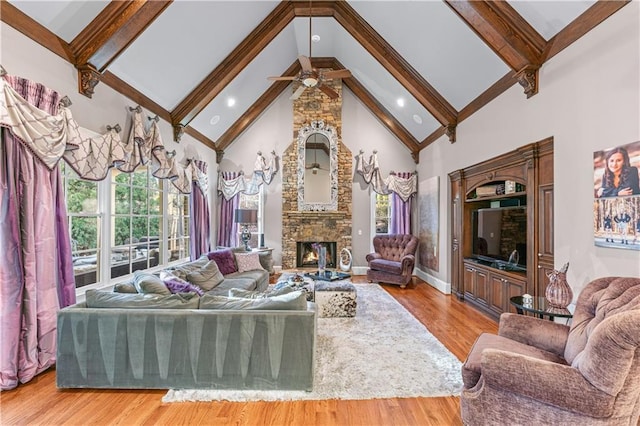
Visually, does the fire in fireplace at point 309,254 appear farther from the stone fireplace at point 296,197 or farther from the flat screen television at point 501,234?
the flat screen television at point 501,234

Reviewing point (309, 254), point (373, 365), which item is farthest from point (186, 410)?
point (309, 254)

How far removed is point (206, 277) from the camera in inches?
167

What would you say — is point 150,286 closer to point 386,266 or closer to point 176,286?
point 176,286

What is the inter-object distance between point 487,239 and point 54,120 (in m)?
5.47

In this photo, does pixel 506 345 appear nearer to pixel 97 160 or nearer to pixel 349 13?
pixel 97 160

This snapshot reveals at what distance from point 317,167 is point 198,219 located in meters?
3.03

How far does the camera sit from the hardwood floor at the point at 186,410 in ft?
7.14

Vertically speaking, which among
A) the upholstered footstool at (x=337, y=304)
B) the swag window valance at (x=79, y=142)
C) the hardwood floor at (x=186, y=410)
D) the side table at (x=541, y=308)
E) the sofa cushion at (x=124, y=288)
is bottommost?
the hardwood floor at (x=186, y=410)

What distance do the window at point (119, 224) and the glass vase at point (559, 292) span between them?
475 centimetres

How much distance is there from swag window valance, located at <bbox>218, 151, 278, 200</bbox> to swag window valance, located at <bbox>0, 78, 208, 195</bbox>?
7.68ft

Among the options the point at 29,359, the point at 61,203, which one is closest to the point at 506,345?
the point at 29,359

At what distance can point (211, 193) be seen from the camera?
7273mm

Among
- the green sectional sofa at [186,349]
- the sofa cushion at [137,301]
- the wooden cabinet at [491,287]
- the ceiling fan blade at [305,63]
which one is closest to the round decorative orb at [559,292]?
the wooden cabinet at [491,287]

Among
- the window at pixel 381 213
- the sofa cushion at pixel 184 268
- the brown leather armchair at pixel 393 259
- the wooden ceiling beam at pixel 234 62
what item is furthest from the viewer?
the window at pixel 381 213
